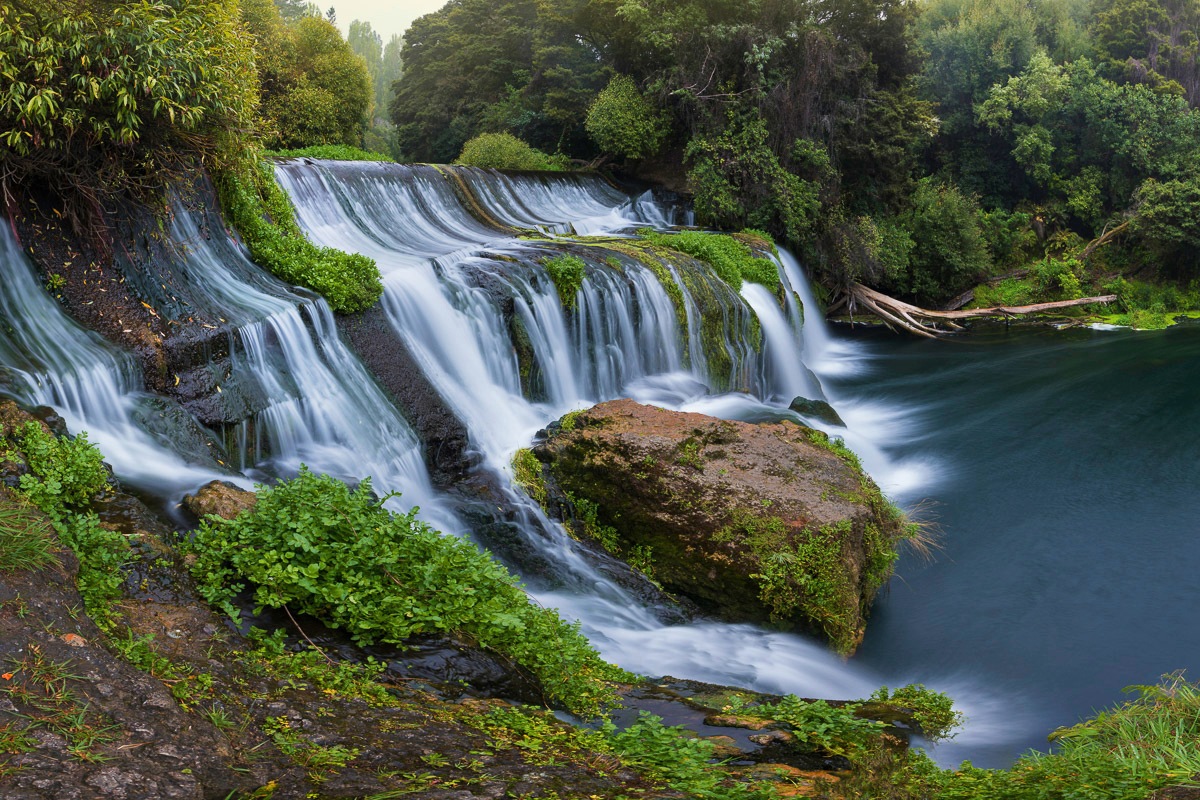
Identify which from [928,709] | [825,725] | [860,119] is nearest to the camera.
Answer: [825,725]

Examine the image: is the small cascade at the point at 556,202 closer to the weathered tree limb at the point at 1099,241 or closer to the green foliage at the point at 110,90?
the green foliage at the point at 110,90

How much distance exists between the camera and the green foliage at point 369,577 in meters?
4.72

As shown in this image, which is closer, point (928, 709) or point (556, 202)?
point (928, 709)

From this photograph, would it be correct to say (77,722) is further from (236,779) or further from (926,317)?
(926,317)

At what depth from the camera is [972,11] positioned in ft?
93.1

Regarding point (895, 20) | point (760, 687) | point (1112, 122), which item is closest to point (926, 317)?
point (895, 20)

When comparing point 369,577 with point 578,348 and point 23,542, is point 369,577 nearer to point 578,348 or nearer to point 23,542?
point 23,542

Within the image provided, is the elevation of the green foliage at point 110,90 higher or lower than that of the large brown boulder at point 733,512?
higher

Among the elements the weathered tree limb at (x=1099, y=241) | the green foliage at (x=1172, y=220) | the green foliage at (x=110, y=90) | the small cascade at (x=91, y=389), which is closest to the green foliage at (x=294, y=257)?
the green foliage at (x=110, y=90)

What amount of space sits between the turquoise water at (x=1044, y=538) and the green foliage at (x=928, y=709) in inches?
5.3

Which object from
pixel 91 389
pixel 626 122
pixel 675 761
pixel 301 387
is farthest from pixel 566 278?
pixel 626 122

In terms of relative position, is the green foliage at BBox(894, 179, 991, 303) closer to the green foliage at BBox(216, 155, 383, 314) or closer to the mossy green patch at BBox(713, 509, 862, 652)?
the green foliage at BBox(216, 155, 383, 314)

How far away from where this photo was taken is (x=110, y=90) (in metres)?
7.29

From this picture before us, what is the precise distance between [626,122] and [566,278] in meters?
10.3
